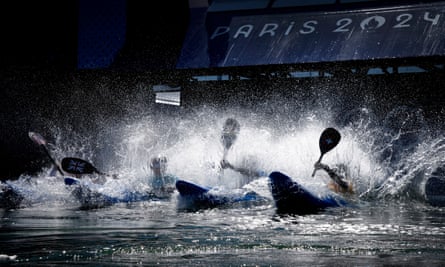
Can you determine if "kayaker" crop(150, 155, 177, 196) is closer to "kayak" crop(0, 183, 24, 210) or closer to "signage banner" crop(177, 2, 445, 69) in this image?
"kayak" crop(0, 183, 24, 210)

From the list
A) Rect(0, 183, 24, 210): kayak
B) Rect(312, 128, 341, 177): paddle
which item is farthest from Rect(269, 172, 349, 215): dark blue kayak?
Rect(0, 183, 24, 210): kayak

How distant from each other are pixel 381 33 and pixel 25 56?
8.52 metres

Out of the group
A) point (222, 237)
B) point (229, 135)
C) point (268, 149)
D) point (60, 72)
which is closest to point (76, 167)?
point (229, 135)

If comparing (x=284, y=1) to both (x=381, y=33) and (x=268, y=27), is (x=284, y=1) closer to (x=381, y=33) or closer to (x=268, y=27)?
(x=268, y=27)

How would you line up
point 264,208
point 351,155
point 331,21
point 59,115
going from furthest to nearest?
point 59,115 → point 331,21 → point 351,155 → point 264,208

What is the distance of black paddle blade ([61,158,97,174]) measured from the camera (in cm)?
900

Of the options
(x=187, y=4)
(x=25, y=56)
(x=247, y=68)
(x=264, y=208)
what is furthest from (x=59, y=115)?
(x=264, y=208)

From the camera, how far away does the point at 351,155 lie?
10.6m

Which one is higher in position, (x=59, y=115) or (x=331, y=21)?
(x=331, y=21)

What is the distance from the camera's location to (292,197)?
6.86 meters

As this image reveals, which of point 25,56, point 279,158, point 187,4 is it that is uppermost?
point 187,4

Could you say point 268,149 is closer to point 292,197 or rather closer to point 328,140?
point 328,140

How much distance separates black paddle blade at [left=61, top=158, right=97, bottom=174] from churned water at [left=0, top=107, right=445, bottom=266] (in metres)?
0.31

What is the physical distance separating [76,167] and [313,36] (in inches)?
224
